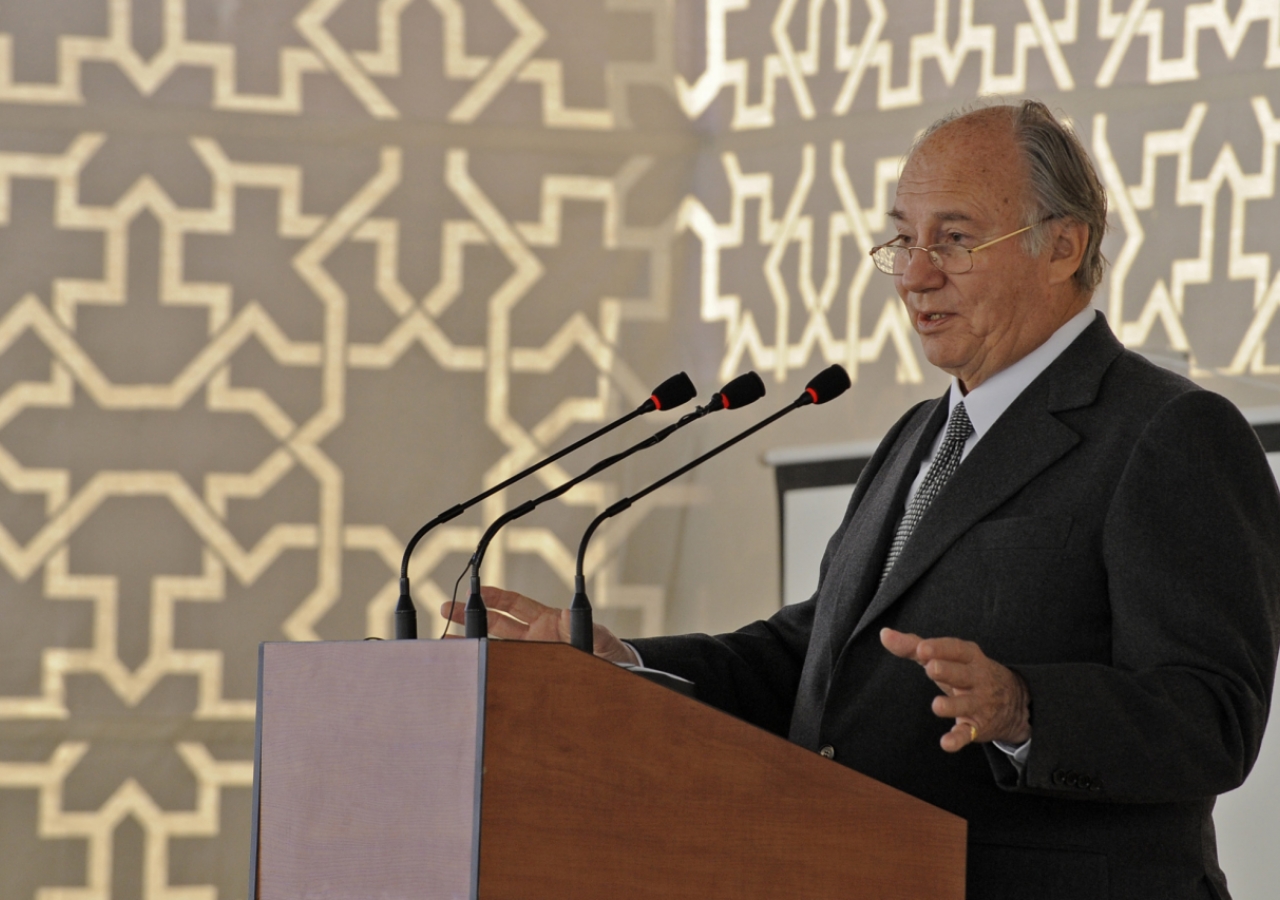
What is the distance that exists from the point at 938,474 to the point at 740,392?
277mm

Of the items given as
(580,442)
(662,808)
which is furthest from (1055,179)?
(662,808)

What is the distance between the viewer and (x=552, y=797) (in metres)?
1.26

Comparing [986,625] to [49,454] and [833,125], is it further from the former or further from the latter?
[49,454]

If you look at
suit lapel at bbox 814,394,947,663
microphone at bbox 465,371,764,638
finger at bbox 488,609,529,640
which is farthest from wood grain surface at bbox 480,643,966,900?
finger at bbox 488,609,529,640

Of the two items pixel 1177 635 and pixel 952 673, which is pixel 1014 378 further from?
pixel 952 673

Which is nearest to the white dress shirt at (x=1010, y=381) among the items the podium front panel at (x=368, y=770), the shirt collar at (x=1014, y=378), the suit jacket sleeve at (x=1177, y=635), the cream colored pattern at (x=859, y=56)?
the shirt collar at (x=1014, y=378)

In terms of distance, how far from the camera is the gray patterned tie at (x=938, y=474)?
190cm

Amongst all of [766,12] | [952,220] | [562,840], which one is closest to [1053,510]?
[952,220]

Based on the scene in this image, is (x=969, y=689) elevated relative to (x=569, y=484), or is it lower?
lower

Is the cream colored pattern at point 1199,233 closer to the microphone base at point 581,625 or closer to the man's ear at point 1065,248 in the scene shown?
the man's ear at point 1065,248

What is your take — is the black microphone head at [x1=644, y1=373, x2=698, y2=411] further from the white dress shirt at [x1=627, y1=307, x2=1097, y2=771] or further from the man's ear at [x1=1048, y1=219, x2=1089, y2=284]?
the man's ear at [x1=1048, y1=219, x2=1089, y2=284]

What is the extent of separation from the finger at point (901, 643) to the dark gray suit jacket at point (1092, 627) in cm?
19

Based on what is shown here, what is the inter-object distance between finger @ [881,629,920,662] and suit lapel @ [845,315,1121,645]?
0.41 m

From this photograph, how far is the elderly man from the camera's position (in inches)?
58.2
